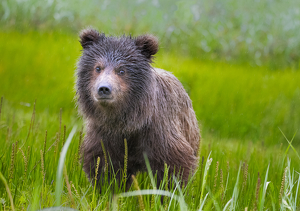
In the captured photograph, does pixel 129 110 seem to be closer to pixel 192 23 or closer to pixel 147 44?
pixel 147 44

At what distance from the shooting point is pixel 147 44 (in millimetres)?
3826

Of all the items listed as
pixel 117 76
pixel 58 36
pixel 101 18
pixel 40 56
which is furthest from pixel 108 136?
pixel 101 18

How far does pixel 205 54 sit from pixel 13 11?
213 inches

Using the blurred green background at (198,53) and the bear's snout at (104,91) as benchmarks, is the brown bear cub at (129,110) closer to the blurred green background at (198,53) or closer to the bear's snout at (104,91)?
the bear's snout at (104,91)

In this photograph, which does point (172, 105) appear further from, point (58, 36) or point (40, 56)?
point (58, 36)

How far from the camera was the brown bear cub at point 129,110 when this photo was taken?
145 inches

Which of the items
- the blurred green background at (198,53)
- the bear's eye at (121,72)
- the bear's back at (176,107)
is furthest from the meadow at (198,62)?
the bear's eye at (121,72)

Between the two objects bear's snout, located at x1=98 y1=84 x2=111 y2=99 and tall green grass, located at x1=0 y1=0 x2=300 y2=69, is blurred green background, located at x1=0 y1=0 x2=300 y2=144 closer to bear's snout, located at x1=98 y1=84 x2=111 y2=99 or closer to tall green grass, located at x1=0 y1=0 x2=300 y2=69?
tall green grass, located at x1=0 y1=0 x2=300 y2=69

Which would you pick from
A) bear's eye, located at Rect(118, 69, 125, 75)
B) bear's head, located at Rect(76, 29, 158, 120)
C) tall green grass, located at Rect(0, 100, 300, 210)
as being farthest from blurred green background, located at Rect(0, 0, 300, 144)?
bear's eye, located at Rect(118, 69, 125, 75)

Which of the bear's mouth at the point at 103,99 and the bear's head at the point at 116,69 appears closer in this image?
the bear's mouth at the point at 103,99

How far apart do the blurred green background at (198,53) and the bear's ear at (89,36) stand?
8.72 ft

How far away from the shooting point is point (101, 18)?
1059 centimetres

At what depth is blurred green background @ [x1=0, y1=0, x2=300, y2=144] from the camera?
7812mm

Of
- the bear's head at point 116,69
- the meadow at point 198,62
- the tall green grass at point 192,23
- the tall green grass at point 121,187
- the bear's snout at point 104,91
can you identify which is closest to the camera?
the tall green grass at point 121,187
